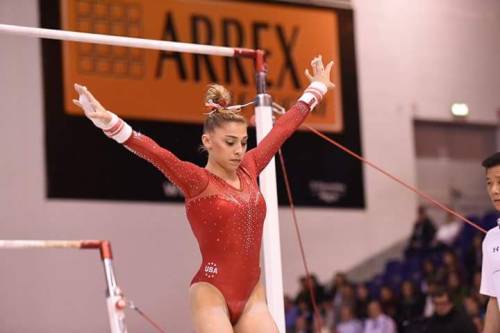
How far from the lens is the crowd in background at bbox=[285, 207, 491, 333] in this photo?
35.7 feet

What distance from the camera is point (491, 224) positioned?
12.7 m

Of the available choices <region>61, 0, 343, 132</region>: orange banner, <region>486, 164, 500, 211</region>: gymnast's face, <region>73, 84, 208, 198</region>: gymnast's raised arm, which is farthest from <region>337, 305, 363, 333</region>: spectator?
<region>73, 84, 208, 198</region>: gymnast's raised arm

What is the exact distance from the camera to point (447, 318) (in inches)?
338

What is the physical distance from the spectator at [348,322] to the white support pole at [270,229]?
6.29 m

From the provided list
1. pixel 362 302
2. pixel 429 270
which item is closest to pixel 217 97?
pixel 362 302

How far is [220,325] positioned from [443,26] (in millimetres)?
12435

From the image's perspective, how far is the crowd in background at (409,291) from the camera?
35.7 ft

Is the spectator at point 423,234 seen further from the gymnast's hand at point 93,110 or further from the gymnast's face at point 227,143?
the gymnast's hand at point 93,110

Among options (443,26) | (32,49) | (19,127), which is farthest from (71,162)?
(443,26)

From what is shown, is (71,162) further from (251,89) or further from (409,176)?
(409,176)

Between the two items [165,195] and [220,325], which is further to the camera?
[165,195]

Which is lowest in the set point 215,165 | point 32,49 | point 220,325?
point 220,325

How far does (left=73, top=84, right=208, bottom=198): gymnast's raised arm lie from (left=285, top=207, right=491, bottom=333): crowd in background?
16.8ft

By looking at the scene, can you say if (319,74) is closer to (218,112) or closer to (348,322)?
(218,112)
